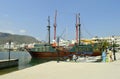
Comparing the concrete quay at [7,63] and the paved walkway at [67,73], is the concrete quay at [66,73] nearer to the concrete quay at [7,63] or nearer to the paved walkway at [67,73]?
the paved walkway at [67,73]

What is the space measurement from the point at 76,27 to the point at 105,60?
55753 mm

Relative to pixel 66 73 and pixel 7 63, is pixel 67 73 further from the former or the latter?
pixel 7 63

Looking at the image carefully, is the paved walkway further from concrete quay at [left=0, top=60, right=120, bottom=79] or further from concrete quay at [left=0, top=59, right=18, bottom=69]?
concrete quay at [left=0, top=59, right=18, bottom=69]

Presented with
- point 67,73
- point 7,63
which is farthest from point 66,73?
point 7,63

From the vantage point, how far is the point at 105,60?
2555 cm

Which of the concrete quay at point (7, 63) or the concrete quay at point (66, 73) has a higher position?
the concrete quay at point (66, 73)

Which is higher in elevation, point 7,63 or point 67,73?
point 67,73

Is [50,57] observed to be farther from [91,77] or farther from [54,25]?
[91,77]

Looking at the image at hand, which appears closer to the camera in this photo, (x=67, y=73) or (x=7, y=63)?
(x=67, y=73)

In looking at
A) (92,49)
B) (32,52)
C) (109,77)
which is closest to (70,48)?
(92,49)

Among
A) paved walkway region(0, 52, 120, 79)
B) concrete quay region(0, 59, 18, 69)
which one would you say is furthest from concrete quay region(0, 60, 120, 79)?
concrete quay region(0, 59, 18, 69)

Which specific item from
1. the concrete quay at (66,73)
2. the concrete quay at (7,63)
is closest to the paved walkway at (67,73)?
the concrete quay at (66,73)

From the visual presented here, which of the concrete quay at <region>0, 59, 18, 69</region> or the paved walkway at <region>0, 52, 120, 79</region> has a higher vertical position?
the paved walkway at <region>0, 52, 120, 79</region>

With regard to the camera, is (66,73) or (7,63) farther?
(7,63)
